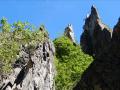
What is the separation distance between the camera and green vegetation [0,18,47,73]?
47.2m

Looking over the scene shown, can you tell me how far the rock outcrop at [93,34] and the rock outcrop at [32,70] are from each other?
2075 centimetres

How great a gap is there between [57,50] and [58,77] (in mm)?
9041

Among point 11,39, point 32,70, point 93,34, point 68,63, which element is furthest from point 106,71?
point 93,34

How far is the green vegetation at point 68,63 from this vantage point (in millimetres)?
66312

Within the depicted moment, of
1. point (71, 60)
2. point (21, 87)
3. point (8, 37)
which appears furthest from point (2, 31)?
point (71, 60)

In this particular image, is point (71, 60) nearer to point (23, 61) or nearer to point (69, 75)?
point (69, 75)

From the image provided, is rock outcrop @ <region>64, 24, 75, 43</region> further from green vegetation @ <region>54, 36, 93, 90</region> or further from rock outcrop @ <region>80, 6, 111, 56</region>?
green vegetation @ <region>54, 36, 93, 90</region>

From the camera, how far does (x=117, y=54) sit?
23.7 meters

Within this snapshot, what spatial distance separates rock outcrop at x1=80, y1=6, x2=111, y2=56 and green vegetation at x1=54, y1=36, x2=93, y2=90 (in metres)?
8.51

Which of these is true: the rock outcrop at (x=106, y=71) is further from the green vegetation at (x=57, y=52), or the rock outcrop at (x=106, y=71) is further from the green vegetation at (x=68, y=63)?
the green vegetation at (x=68, y=63)

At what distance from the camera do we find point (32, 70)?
58.9 m

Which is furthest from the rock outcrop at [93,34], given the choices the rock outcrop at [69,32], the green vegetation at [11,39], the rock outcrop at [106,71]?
the rock outcrop at [106,71]

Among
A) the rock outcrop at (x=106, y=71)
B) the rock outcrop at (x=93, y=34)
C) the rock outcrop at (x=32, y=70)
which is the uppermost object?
the rock outcrop at (x=93, y=34)

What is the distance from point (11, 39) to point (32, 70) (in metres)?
11.2
